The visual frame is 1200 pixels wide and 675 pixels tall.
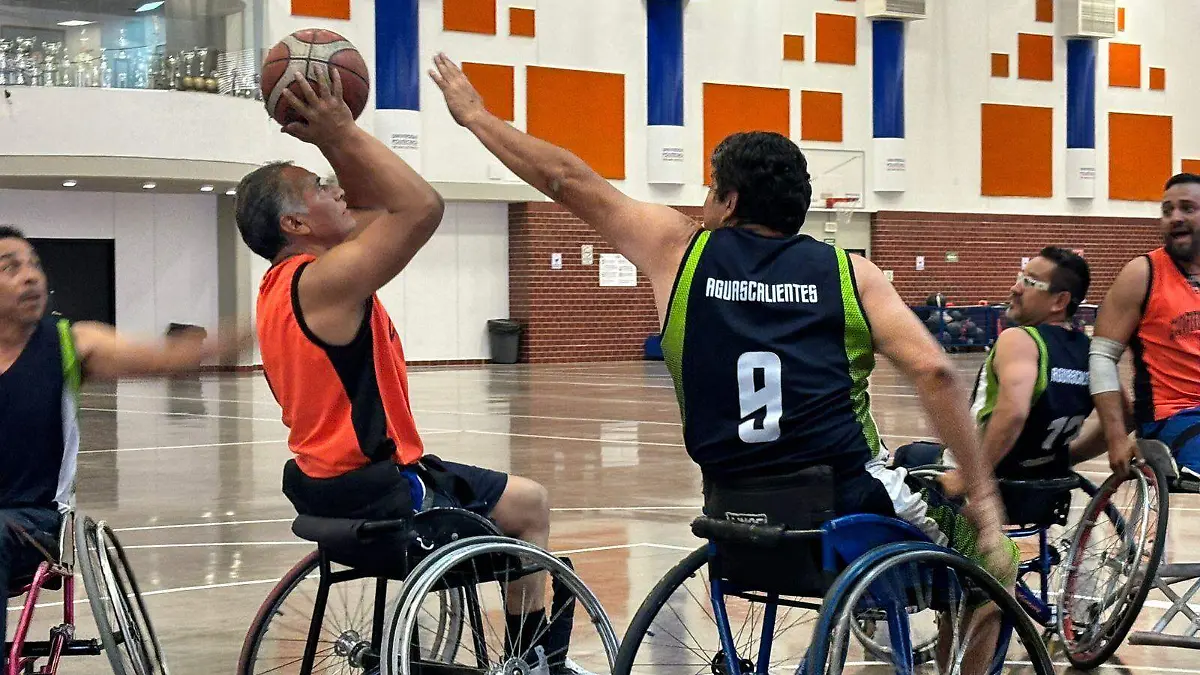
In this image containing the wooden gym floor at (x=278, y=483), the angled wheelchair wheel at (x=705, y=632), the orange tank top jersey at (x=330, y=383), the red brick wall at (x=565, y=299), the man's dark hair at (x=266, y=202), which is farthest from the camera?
the red brick wall at (x=565, y=299)

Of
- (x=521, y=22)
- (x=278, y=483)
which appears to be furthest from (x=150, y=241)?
(x=278, y=483)

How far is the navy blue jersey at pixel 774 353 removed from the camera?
146 inches

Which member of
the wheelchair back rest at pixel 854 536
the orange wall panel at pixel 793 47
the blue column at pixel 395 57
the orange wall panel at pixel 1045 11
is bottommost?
the wheelchair back rest at pixel 854 536

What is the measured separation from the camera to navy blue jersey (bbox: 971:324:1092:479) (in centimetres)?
541

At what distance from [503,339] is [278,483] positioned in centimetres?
1584

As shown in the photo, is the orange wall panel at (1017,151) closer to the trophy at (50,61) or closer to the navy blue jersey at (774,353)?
the trophy at (50,61)

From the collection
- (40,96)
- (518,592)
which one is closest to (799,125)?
(40,96)

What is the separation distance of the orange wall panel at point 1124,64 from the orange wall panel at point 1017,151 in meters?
1.90

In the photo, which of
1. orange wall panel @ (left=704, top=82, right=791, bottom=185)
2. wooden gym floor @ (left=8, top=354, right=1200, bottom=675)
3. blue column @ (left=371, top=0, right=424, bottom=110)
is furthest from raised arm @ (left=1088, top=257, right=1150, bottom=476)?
orange wall panel @ (left=704, top=82, right=791, bottom=185)

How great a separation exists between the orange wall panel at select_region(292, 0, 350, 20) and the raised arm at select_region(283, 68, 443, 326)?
21110mm

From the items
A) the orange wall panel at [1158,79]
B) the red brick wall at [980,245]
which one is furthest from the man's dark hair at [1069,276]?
the orange wall panel at [1158,79]

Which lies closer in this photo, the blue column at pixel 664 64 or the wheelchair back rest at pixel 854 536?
the wheelchair back rest at pixel 854 536

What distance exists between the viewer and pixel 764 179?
3773 mm

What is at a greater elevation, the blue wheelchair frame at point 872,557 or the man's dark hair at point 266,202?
the man's dark hair at point 266,202
